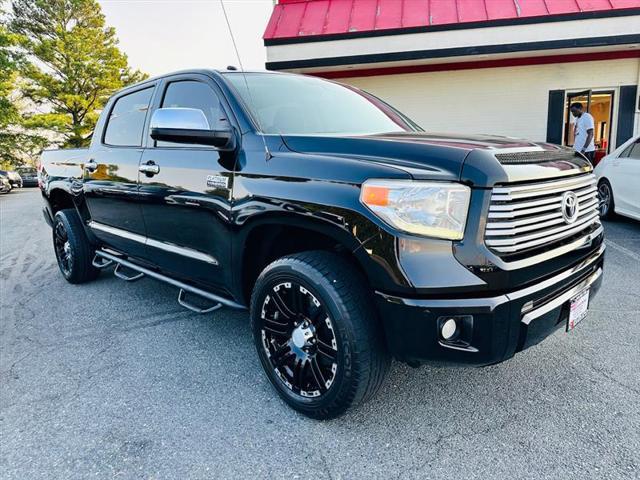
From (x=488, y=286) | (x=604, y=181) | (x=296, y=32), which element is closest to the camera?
(x=488, y=286)

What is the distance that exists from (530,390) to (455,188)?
1356mm

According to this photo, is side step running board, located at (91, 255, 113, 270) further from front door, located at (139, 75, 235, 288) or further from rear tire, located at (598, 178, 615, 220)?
rear tire, located at (598, 178, 615, 220)

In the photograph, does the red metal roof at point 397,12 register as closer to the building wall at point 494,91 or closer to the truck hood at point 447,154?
the building wall at point 494,91

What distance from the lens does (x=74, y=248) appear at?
4.71 meters

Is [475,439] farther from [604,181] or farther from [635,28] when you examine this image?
[635,28]

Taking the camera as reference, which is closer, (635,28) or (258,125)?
(258,125)

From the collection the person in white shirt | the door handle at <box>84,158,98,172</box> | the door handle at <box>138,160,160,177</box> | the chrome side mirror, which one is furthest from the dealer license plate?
the person in white shirt

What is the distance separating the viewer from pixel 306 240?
8.53ft

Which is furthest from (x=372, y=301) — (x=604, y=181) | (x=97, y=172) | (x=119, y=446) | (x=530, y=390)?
(x=604, y=181)

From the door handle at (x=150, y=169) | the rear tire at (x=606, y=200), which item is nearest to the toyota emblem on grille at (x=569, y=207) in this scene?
the door handle at (x=150, y=169)

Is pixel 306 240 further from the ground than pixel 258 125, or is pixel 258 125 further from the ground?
pixel 258 125

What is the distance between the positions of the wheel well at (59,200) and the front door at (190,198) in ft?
6.90

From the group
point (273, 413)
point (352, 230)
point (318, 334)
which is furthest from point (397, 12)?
point (273, 413)

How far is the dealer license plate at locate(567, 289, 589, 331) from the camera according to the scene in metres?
2.30
